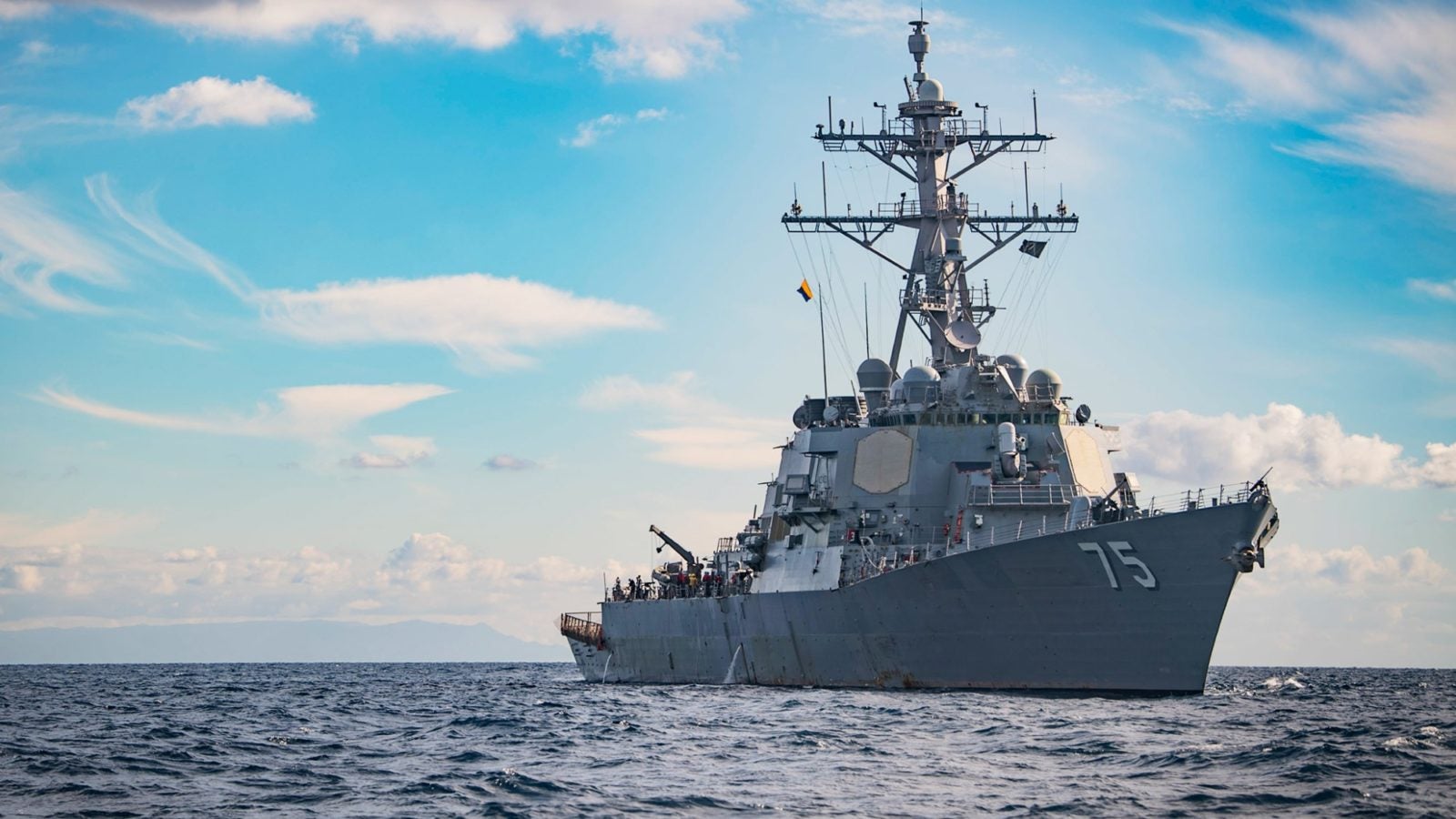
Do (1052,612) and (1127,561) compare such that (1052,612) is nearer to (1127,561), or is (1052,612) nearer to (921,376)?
(1127,561)

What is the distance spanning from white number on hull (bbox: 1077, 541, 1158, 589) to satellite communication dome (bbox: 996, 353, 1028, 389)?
8.14 meters

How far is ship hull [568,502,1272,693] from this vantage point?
2547 centimetres

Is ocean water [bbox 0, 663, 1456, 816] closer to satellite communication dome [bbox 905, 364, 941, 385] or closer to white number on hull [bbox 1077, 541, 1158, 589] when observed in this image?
white number on hull [bbox 1077, 541, 1158, 589]

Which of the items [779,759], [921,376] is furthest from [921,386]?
[779,759]

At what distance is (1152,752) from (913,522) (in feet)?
44.8

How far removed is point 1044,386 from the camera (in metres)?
33.1

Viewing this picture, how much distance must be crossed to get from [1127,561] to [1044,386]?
7.98 m

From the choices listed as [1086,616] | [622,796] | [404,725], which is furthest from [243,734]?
[1086,616]

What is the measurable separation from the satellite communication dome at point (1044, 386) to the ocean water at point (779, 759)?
6798mm

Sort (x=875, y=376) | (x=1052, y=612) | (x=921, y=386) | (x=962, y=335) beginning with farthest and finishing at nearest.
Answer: (x=875, y=376) < (x=962, y=335) < (x=921, y=386) < (x=1052, y=612)

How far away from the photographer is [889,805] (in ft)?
52.0

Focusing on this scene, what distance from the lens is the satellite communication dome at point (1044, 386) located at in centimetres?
3309

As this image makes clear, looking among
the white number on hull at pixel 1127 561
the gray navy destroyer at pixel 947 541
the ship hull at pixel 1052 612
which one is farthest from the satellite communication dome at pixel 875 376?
the white number on hull at pixel 1127 561

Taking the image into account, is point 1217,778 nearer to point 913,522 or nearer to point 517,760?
point 517,760
